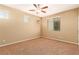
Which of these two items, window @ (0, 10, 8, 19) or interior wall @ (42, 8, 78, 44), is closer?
window @ (0, 10, 8, 19)

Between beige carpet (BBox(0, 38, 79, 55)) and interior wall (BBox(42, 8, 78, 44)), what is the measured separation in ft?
0.47

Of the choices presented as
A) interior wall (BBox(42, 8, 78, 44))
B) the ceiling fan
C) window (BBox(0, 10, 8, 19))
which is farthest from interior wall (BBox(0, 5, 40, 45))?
interior wall (BBox(42, 8, 78, 44))

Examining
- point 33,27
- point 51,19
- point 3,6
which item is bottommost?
point 33,27

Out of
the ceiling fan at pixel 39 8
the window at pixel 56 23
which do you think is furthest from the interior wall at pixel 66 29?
the ceiling fan at pixel 39 8

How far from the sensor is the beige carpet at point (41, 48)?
5.89 feet

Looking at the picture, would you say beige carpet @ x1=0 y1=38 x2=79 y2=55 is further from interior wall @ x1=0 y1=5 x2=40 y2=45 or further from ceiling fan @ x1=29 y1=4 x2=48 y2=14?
ceiling fan @ x1=29 y1=4 x2=48 y2=14

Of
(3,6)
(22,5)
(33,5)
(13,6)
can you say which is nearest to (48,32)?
(33,5)

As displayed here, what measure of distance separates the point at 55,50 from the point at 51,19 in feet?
2.81

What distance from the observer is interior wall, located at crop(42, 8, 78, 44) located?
6.42 feet

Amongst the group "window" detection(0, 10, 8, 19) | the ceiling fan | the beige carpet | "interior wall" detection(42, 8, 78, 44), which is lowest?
the beige carpet

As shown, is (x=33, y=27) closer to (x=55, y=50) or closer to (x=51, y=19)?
(x=51, y=19)
